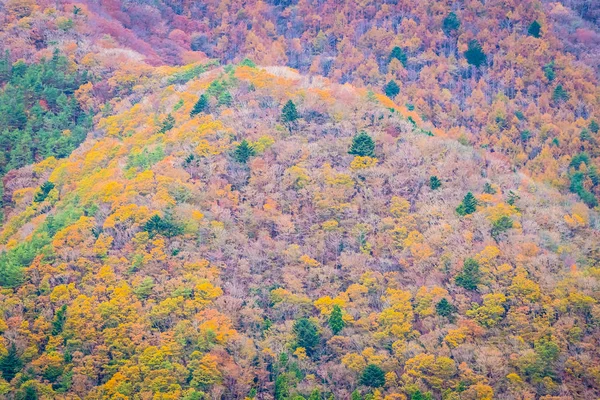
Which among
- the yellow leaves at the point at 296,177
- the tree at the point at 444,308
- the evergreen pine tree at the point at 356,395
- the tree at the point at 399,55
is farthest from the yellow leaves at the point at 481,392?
the tree at the point at 399,55

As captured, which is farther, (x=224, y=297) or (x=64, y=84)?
(x=64, y=84)

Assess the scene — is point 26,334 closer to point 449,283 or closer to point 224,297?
point 224,297

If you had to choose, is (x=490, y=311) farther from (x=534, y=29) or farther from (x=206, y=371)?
(x=534, y=29)

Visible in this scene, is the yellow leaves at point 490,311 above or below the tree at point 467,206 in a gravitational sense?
below

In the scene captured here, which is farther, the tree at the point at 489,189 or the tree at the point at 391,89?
the tree at the point at 391,89

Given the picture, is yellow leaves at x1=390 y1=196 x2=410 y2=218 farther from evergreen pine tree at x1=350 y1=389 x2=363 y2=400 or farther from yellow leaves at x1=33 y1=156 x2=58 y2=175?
yellow leaves at x1=33 y1=156 x2=58 y2=175

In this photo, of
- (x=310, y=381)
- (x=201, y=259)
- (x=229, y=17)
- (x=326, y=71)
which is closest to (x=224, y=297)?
(x=201, y=259)

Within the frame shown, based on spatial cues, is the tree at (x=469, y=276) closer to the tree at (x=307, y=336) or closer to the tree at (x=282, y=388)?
the tree at (x=307, y=336)
